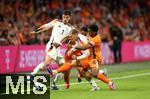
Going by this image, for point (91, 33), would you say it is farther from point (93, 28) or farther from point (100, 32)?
point (100, 32)

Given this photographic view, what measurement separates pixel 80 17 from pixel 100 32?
1.44 meters

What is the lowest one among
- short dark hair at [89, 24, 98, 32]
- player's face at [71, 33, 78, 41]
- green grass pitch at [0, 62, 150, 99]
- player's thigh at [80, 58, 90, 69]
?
green grass pitch at [0, 62, 150, 99]

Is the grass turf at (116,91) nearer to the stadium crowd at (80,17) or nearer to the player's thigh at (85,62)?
the player's thigh at (85,62)

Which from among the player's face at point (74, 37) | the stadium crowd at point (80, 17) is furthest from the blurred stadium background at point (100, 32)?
the player's face at point (74, 37)

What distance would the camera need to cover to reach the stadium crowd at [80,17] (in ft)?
88.0

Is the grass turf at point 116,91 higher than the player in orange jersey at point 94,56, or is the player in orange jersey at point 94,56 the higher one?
the player in orange jersey at point 94,56

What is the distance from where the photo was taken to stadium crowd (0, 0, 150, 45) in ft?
88.0

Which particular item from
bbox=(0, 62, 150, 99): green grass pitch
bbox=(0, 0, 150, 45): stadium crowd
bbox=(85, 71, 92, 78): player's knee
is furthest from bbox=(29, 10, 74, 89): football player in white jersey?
bbox=(0, 0, 150, 45): stadium crowd

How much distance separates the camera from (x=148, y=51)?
35375 mm

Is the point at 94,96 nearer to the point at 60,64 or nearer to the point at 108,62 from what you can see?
the point at 60,64

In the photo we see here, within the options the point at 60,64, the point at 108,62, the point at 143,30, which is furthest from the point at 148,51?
the point at 60,64

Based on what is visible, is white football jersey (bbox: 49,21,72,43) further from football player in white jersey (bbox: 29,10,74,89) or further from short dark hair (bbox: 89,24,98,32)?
short dark hair (bbox: 89,24,98,32)

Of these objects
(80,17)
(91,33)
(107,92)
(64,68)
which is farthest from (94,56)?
(80,17)

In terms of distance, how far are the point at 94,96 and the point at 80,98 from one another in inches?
22.5
